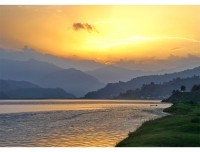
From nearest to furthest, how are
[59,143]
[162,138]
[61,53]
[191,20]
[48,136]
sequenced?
[162,138], [59,143], [48,136], [191,20], [61,53]

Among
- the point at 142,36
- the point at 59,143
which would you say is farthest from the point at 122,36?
the point at 59,143

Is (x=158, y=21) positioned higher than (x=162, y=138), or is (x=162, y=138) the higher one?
(x=158, y=21)

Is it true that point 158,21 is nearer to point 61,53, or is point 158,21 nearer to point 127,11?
point 127,11

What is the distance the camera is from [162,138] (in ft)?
102

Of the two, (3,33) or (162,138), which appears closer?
(162,138)

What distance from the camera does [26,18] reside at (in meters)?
56.3

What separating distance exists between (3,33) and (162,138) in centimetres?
3260

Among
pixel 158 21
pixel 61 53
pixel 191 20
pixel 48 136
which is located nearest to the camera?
pixel 48 136

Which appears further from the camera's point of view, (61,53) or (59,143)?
(61,53)

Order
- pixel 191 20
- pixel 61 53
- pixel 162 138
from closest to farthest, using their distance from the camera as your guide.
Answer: pixel 162 138 < pixel 191 20 < pixel 61 53

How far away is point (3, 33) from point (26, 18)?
3750 mm
